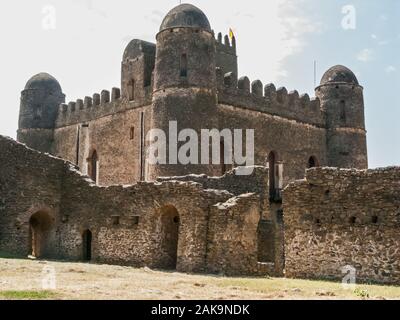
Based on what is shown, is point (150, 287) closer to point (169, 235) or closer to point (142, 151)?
point (169, 235)

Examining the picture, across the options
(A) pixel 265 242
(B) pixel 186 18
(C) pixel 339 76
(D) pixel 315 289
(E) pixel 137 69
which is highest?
(B) pixel 186 18

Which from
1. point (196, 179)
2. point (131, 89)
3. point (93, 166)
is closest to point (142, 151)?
point (131, 89)

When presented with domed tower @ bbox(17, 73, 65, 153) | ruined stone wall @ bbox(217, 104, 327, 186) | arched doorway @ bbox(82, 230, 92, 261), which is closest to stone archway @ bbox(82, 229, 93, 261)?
arched doorway @ bbox(82, 230, 92, 261)

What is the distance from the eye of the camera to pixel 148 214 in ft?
58.6

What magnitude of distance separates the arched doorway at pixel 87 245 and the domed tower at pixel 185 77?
3439mm

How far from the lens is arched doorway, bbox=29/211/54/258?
21656mm

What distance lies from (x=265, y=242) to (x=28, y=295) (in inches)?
366

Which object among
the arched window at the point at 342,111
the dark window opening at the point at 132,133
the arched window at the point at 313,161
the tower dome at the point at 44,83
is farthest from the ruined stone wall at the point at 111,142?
the arched window at the point at 342,111

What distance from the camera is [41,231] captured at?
2220cm

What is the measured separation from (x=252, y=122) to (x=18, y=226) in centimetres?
1198

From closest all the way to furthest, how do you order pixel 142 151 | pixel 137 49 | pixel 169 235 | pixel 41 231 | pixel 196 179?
pixel 169 235, pixel 196 179, pixel 41 231, pixel 142 151, pixel 137 49

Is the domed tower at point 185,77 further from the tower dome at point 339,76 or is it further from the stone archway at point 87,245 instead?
the tower dome at point 339,76

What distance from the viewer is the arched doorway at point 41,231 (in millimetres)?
21656
